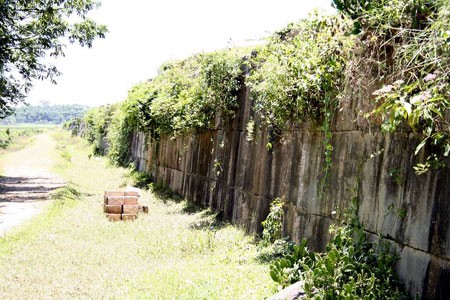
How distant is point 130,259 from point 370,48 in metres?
4.27

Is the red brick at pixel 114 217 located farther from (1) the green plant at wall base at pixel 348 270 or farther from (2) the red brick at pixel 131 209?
(1) the green plant at wall base at pixel 348 270

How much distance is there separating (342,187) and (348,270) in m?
1.23

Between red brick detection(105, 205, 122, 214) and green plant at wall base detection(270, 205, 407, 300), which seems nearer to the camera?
green plant at wall base detection(270, 205, 407, 300)

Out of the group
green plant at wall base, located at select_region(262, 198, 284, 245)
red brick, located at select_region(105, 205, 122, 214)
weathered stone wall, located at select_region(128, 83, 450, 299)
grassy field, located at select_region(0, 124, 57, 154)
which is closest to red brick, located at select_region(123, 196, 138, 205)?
red brick, located at select_region(105, 205, 122, 214)

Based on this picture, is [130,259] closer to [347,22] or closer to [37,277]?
[37,277]

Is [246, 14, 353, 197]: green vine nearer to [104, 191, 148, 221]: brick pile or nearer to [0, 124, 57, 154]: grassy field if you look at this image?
[104, 191, 148, 221]: brick pile

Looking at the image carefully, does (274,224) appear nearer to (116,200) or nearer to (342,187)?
(342,187)

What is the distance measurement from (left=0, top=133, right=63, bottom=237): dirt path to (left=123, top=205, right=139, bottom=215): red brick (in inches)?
78.4

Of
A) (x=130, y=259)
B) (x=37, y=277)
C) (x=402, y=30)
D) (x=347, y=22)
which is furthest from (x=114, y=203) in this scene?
(x=402, y=30)

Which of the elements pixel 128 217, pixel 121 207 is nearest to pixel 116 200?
pixel 121 207

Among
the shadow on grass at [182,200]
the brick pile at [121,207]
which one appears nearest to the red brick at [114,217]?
the brick pile at [121,207]

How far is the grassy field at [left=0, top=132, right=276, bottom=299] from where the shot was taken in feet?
18.1

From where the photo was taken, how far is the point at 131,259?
7.09 meters

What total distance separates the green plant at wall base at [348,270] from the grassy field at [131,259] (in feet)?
1.04
